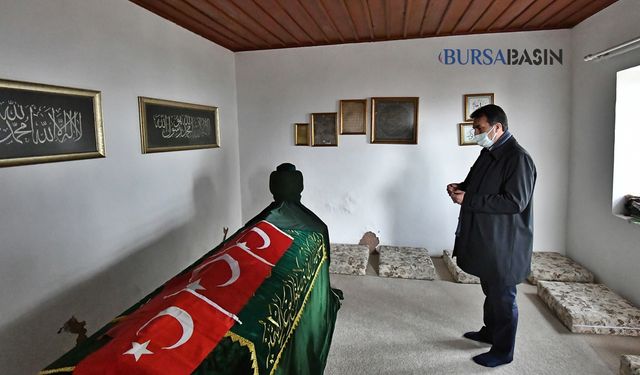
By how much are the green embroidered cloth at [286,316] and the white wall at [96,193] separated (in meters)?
0.89

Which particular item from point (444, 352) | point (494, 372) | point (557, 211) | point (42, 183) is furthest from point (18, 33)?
point (557, 211)

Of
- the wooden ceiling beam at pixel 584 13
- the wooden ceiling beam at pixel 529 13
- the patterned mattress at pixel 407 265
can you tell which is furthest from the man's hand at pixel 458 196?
the wooden ceiling beam at pixel 584 13

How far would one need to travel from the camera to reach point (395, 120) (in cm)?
366

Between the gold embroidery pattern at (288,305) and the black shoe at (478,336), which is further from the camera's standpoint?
the black shoe at (478,336)

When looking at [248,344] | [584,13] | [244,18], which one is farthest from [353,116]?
[248,344]

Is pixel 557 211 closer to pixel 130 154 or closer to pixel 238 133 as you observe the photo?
pixel 238 133

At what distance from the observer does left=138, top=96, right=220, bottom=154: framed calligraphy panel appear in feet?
8.70

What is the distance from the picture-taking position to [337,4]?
263 cm

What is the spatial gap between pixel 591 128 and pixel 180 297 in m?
3.39

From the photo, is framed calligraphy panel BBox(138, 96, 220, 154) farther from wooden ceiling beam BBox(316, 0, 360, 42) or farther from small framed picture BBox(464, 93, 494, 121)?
small framed picture BBox(464, 93, 494, 121)

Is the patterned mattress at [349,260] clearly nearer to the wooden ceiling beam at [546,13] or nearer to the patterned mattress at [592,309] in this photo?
the patterned mattress at [592,309]

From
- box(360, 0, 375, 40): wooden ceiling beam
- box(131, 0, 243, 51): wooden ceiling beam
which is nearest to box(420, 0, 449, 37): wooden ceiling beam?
box(360, 0, 375, 40): wooden ceiling beam

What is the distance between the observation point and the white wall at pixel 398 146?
3383 mm

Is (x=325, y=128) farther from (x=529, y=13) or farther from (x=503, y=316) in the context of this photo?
(x=503, y=316)
